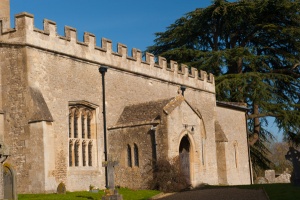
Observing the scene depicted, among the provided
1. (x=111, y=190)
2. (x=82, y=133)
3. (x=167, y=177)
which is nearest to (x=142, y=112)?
(x=82, y=133)

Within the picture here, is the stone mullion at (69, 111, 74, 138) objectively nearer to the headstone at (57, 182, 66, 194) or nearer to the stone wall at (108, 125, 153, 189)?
the stone wall at (108, 125, 153, 189)

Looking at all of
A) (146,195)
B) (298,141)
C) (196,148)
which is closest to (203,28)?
(298,141)

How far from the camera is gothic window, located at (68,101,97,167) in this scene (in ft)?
63.5

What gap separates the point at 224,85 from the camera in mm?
32688

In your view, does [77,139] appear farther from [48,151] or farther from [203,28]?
[203,28]

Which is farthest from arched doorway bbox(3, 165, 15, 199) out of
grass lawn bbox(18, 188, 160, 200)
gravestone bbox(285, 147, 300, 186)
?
gravestone bbox(285, 147, 300, 186)

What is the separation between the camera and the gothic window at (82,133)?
1934 cm

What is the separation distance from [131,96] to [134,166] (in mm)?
3578

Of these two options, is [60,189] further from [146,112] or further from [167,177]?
[146,112]

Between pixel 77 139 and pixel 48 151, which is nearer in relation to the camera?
pixel 48 151

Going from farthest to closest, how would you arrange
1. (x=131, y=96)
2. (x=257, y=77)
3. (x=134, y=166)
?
(x=257, y=77) < (x=131, y=96) < (x=134, y=166)

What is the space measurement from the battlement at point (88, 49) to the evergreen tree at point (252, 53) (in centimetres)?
642

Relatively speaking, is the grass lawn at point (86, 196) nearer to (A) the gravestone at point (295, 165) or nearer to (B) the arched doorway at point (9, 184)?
(B) the arched doorway at point (9, 184)

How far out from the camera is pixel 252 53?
3462 centimetres
